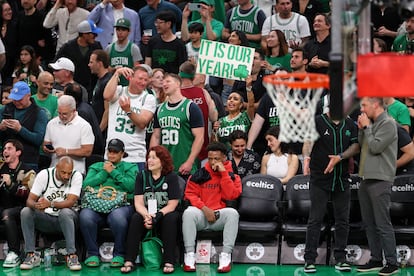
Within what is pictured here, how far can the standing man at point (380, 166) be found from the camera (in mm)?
11969

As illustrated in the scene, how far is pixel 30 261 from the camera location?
12.8m

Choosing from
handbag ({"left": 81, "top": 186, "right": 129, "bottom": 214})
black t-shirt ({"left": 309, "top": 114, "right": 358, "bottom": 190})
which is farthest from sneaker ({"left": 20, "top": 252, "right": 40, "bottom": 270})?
black t-shirt ({"left": 309, "top": 114, "right": 358, "bottom": 190})

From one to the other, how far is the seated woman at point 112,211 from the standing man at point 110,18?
13.3 ft

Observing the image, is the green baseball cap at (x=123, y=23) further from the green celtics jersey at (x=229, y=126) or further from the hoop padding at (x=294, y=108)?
the hoop padding at (x=294, y=108)

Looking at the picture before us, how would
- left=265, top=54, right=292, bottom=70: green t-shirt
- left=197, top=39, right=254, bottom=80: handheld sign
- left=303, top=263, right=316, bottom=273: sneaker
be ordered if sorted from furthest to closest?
left=265, top=54, right=292, bottom=70: green t-shirt → left=197, top=39, right=254, bottom=80: handheld sign → left=303, top=263, right=316, bottom=273: sneaker

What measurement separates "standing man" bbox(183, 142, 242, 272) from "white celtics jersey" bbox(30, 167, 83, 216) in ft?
4.58

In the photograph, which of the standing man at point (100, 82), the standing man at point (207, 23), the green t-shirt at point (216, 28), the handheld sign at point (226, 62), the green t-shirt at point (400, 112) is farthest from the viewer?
the green t-shirt at point (216, 28)

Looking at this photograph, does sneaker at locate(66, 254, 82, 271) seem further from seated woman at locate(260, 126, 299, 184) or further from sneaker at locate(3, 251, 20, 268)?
seated woman at locate(260, 126, 299, 184)

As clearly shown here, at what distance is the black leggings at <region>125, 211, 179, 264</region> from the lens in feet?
41.2

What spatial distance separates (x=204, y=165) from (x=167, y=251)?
133 cm

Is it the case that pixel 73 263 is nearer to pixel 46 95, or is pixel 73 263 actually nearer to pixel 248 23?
pixel 46 95

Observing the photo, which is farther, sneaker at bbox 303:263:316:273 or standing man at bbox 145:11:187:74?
standing man at bbox 145:11:187:74

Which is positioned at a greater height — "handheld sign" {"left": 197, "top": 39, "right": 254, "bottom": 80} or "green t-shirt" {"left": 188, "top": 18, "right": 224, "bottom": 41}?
"green t-shirt" {"left": 188, "top": 18, "right": 224, "bottom": 41}

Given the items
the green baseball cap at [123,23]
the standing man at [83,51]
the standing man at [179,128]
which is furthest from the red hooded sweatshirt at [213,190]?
the green baseball cap at [123,23]
